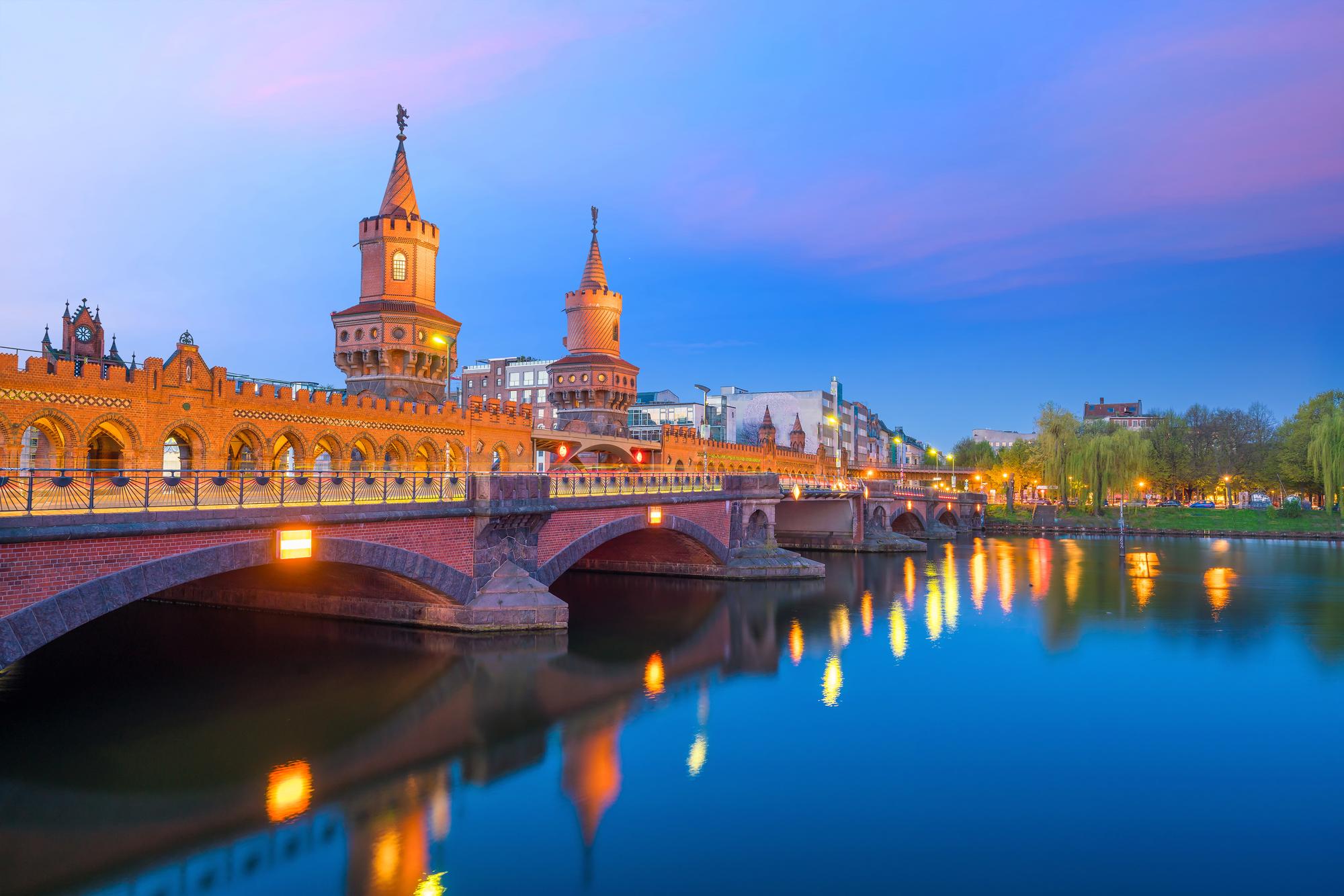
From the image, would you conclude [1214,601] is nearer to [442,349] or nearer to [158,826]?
[442,349]

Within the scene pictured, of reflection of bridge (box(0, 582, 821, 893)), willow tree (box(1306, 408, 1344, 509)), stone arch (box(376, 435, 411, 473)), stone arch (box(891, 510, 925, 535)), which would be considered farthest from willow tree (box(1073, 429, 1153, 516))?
reflection of bridge (box(0, 582, 821, 893))

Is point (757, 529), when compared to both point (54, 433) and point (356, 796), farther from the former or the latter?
point (356, 796)

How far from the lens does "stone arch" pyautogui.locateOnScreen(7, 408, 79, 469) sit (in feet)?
90.9

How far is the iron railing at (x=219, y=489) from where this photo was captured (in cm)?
1587

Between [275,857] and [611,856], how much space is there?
5473 millimetres

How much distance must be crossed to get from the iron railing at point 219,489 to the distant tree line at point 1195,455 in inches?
3110

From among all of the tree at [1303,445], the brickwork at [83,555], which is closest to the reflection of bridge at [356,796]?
the brickwork at [83,555]

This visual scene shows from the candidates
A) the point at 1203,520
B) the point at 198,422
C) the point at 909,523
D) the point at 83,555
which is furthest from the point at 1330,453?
the point at 83,555

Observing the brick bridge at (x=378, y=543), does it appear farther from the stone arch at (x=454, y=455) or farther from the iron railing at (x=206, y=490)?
the stone arch at (x=454, y=455)

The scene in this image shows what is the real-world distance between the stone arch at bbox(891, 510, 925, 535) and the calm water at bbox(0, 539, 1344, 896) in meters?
50.6

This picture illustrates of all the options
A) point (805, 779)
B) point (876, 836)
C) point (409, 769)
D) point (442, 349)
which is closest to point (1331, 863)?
point (876, 836)

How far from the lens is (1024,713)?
23.0m

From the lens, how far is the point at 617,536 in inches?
1499

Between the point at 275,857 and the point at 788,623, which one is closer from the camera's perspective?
the point at 275,857
